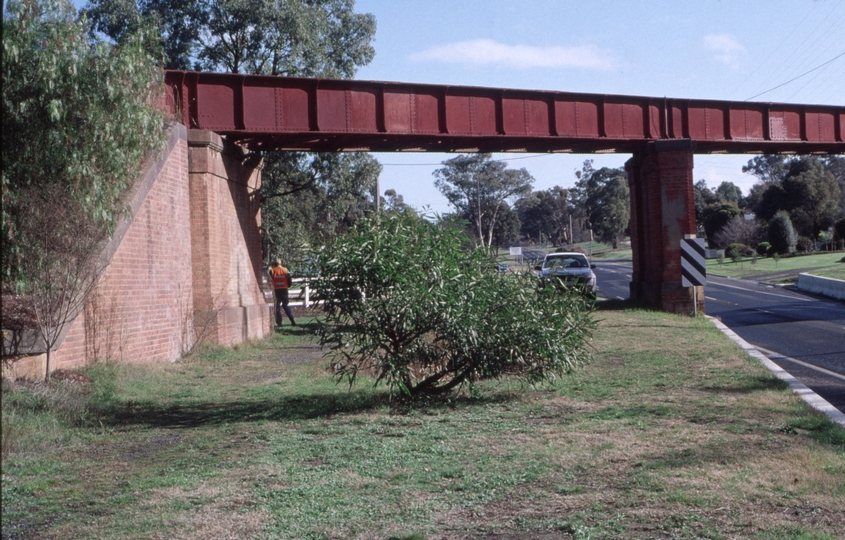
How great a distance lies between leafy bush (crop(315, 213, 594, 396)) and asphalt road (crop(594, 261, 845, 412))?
130 inches

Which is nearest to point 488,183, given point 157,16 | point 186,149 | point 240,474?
point 157,16

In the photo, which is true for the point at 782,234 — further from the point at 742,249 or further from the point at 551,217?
the point at 551,217

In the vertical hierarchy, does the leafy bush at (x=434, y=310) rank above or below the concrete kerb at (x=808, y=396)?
above

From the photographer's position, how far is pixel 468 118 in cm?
2025

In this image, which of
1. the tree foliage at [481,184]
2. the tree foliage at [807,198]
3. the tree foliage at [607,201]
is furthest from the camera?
the tree foliage at [607,201]

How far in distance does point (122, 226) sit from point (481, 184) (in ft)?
160

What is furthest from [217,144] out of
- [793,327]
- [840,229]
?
[840,229]

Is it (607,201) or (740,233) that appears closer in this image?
(740,233)

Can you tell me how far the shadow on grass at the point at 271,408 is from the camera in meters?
8.32

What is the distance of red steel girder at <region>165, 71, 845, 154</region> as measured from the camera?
677 inches

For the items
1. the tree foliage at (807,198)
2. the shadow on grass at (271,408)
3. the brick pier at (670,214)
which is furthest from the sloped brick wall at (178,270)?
the tree foliage at (807,198)

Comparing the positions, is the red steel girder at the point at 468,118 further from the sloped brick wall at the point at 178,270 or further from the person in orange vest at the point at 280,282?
the person in orange vest at the point at 280,282

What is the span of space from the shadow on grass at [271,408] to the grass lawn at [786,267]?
33726 mm

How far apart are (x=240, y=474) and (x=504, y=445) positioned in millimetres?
2171
